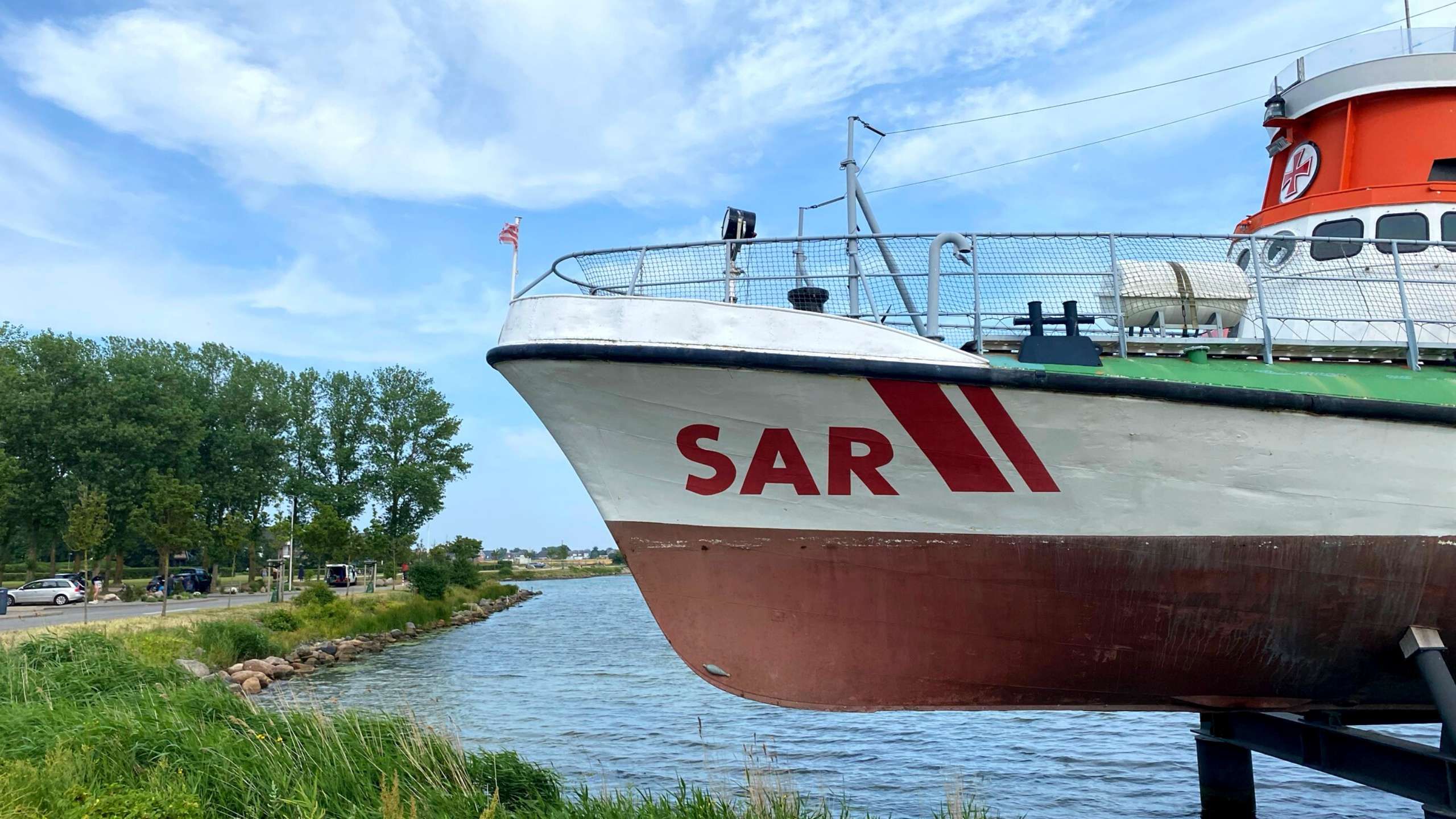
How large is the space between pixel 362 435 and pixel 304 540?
1804cm

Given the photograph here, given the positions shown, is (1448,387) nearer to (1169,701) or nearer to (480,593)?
(1169,701)

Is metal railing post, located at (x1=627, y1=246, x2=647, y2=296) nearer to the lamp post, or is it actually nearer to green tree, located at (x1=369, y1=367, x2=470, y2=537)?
the lamp post

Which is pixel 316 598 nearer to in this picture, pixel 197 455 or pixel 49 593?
pixel 49 593

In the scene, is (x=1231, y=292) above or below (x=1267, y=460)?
above

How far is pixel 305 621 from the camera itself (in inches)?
1064

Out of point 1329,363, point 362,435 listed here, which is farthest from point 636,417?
point 362,435

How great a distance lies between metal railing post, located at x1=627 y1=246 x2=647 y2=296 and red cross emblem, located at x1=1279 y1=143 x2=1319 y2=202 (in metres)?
6.48

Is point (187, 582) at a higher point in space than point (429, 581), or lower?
lower

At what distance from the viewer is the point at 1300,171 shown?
8.93 metres

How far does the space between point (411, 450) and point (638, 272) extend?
51.3 m

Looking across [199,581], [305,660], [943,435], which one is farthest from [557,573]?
[943,435]

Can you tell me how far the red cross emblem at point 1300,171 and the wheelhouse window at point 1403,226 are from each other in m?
0.94

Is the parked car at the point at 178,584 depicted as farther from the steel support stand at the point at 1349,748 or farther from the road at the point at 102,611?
the steel support stand at the point at 1349,748

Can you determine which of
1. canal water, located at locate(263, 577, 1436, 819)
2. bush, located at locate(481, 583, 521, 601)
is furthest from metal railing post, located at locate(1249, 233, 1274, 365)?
bush, located at locate(481, 583, 521, 601)
